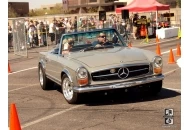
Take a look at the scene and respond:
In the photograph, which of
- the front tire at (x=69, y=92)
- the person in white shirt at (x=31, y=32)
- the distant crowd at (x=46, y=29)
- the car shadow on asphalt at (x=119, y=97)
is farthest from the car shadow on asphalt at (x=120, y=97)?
the person in white shirt at (x=31, y=32)

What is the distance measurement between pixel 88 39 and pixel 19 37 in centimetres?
1134

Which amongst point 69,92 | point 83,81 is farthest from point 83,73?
point 69,92

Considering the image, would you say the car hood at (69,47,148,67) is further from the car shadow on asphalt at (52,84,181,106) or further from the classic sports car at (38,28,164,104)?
the car shadow on asphalt at (52,84,181,106)

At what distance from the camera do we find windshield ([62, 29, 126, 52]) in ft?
24.4

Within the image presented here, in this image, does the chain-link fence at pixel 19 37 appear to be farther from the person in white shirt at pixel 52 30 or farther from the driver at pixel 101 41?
the driver at pixel 101 41

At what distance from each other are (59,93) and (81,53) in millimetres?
1330

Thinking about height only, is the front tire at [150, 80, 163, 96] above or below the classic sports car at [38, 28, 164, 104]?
below

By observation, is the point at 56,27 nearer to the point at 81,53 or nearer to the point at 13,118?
the point at 81,53

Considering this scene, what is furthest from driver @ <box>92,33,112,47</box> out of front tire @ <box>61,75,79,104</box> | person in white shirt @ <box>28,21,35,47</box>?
person in white shirt @ <box>28,21,35,47</box>

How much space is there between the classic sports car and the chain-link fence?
10606 millimetres

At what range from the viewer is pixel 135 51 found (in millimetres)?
6918

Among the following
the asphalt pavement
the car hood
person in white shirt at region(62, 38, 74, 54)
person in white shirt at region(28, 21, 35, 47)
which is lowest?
the asphalt pavement

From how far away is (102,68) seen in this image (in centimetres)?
629

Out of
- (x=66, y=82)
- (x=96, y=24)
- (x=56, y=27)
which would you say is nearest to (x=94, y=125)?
(x=66, y=82)
